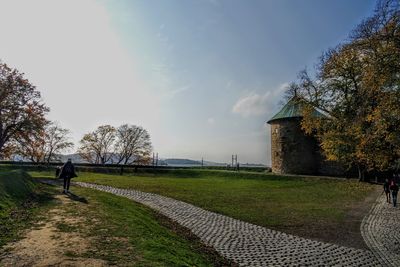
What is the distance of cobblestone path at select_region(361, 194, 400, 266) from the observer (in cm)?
1043

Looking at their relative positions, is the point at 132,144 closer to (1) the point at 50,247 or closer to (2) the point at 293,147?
(2) the point at 293,147

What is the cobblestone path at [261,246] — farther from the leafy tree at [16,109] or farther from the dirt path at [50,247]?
the leafy tree at [16,109]

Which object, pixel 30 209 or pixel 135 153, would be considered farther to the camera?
pixel 135 153

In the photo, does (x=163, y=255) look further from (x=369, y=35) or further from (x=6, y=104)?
(x=6, y=104)

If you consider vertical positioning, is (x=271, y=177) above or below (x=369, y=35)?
below

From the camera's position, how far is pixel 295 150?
42281mm

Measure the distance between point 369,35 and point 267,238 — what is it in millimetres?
9621

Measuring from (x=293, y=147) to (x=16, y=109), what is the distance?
30218 mm

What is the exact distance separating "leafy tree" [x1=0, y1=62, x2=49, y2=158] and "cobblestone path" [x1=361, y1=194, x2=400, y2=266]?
27.7 metres

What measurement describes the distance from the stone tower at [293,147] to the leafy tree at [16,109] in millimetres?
27150

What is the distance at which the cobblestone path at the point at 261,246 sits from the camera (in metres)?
9.73

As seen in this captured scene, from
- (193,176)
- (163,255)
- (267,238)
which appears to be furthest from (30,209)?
(193,176)

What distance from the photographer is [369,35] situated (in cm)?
1484

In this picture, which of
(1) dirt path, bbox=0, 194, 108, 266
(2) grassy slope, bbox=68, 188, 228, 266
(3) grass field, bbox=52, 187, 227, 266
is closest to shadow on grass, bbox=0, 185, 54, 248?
(1) dirt path, bbox=0, 194, 108, 266
